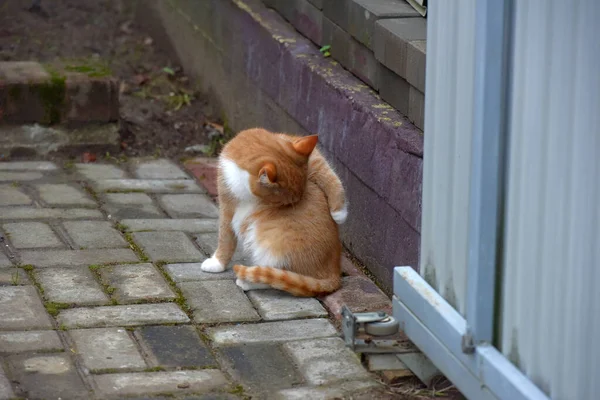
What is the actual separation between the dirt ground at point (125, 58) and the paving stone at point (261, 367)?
2538 millimetres

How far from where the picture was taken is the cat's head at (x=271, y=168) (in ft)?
12.2

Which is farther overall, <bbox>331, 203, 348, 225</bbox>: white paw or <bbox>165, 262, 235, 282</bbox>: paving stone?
<bbox>165, 262, 235, 282</bbox>: paving stone

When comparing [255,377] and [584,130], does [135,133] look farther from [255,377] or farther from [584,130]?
[584,130]

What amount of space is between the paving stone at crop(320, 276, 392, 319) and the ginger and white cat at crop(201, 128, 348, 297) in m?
0.05

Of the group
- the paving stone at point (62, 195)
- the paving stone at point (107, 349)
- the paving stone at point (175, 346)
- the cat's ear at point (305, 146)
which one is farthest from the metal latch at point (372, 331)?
the paving stone at point (62, 195)

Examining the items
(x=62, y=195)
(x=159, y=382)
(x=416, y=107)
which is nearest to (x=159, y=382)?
(x=159, y=382)

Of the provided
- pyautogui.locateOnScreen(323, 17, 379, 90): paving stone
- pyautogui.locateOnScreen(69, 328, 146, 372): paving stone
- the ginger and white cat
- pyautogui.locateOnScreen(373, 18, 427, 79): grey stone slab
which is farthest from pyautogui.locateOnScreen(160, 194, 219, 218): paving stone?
pyautogui.locateOnScreen(69, 328, 146, 372): paving stone

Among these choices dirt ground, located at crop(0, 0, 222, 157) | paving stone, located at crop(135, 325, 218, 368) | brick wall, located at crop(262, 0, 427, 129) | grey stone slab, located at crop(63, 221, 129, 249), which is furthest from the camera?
dirt ground, located at crop(0, 0, 222, 157)

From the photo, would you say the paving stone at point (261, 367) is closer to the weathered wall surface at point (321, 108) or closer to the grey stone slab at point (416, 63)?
the weathered wall surface at point (321, 108)

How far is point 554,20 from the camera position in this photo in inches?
93.2

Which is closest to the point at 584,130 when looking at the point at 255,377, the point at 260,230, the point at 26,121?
the point at 255,377

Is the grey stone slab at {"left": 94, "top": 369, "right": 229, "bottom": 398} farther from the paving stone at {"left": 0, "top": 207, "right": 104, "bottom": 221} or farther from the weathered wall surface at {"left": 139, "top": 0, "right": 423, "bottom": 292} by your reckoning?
the paving stone at {"left": 0, "top": 207, "right": 104, "bottom": 221}

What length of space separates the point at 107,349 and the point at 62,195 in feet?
5.71

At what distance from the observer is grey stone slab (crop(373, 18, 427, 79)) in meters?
3.91
